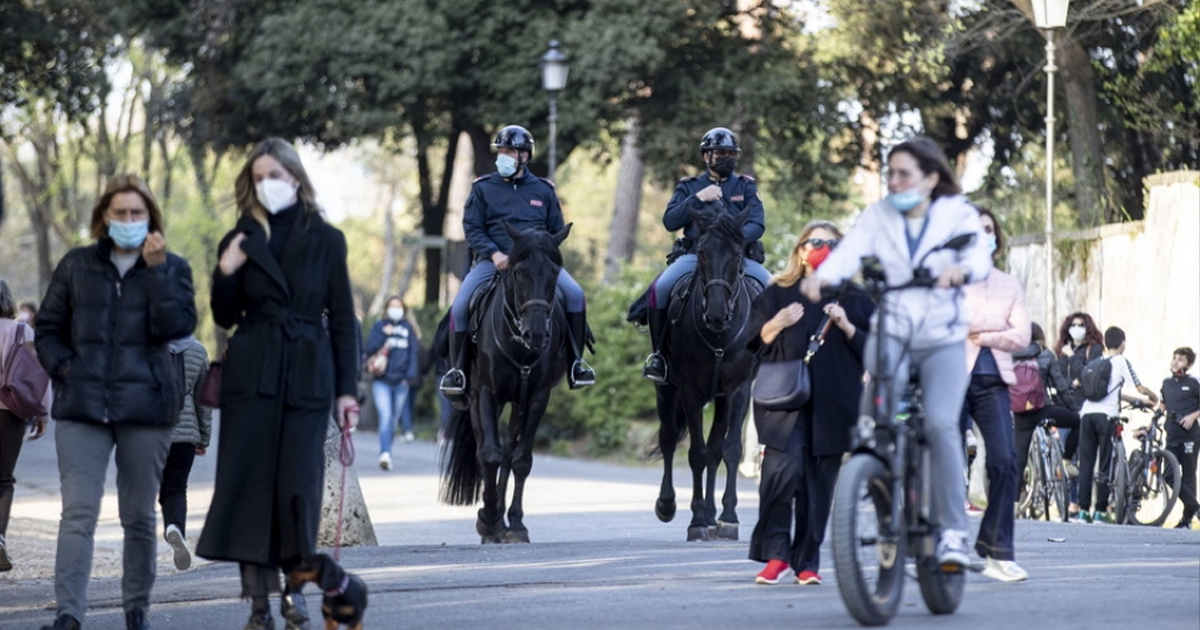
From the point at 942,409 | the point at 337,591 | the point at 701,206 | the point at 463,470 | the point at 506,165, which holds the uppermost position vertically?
the point at 506,165

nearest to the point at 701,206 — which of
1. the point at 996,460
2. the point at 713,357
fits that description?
the point at 713,357

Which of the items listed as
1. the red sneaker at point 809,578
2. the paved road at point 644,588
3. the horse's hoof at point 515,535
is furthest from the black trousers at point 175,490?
the red sneaker at point 809,578

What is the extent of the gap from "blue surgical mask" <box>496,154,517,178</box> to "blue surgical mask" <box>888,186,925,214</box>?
6.14 meters

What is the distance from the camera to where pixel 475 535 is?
17219mm

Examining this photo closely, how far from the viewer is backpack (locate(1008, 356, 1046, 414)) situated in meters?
17.8

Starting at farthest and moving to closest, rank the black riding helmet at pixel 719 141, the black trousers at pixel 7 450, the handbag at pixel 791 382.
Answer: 1. the black riding helmet at pixel 719 141
2. the black trousers at pixel 7 450
3. the handbag at pixel 791 382

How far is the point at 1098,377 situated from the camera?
66.6 feet

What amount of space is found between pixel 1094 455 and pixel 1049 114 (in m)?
3.93

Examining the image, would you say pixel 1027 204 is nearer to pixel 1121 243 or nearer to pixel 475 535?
pixel 1121 243

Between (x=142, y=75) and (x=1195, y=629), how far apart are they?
146 feet

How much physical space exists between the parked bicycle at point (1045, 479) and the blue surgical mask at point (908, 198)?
12240 millimetres

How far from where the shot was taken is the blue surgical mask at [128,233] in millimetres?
9016

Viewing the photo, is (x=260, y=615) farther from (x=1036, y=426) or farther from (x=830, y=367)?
(x=1036, y=426)

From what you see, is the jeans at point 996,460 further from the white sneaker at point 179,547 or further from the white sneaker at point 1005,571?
the white sneaker at point 179,547
